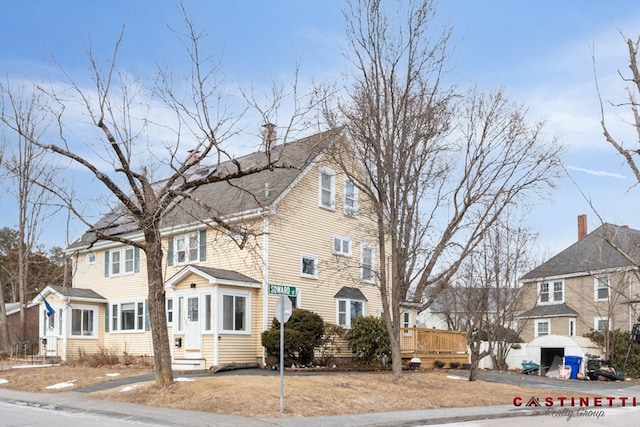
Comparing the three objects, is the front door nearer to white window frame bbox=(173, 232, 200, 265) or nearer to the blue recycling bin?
white window frame bbox=(173, 232, 200, 265)

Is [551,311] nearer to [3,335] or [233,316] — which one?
[233,316]

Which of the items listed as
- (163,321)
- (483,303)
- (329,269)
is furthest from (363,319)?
(163,321)

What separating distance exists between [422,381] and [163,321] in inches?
336

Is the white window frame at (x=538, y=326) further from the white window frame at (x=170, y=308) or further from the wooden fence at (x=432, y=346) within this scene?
the white window frame at (x=170, y=308)

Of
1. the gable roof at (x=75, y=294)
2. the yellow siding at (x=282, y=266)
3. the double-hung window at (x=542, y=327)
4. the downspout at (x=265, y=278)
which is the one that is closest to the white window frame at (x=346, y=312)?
the yellow siding at (x=282, y=266)

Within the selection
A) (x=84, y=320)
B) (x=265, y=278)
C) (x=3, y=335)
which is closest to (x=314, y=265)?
(x=265, y=278)

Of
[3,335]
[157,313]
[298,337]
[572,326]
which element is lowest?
[572,326]

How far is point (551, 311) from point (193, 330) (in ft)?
88.1

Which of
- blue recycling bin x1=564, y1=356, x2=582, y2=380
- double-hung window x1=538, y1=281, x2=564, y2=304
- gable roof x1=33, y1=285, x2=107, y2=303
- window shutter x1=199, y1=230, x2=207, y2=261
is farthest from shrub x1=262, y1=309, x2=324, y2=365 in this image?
double-hung window x1=538, y1=281, x2=564, y2=304

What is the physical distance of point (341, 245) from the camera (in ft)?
104

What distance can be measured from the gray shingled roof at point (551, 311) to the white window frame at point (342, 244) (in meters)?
16.6

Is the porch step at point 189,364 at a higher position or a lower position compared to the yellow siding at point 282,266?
lower

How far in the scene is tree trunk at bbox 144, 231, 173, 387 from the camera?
18.1 m

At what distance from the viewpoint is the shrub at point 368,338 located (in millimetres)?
28094
